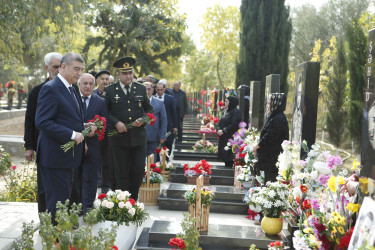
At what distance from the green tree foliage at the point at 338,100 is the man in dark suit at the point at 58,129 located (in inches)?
593

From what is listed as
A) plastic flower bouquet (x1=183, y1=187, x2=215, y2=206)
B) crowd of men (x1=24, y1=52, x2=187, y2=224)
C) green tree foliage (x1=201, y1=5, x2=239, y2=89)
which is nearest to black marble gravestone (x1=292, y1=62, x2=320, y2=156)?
plastic flower bouquet (x1=183, y1=187, x2=215, y2=206)

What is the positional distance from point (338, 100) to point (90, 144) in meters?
14.4

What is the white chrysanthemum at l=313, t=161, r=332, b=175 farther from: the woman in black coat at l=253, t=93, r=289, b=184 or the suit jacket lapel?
the suit jacket lapel

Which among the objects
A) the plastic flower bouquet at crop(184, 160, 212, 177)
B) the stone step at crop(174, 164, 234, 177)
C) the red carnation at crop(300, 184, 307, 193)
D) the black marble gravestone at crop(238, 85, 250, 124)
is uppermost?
the black marble gravestone at crop(238, 85, 250, 124)

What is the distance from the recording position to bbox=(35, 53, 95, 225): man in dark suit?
4.05 m

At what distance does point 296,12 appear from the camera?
3922cm

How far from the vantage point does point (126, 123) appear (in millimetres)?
6289

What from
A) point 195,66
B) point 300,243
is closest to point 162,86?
point 300,243

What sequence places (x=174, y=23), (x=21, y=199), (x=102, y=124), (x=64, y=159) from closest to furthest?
(x=64, y=159)
(x=102, y=124)
(x=21, y=199)
(x=174, y=23)

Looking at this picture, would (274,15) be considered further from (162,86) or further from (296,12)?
(296,12)

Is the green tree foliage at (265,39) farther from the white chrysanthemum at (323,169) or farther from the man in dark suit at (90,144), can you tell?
A: the white chrysanthemum at (323,169)

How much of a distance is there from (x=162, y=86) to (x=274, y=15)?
44.3ft

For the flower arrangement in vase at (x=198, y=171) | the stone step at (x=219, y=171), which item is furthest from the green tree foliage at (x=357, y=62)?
the flower arrangement in vase at (x=198, y=171)

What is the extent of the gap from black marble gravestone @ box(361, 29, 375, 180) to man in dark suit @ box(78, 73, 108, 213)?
3.75m
